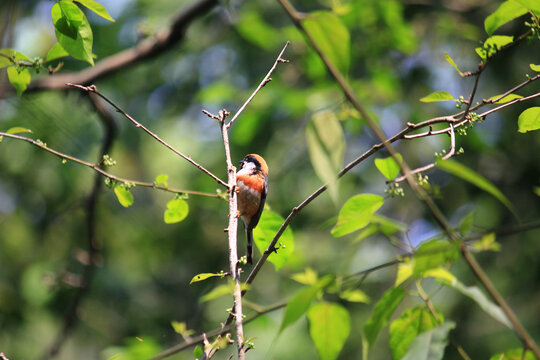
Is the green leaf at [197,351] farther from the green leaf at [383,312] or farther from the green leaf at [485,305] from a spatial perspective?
the green leaf at [485,305]

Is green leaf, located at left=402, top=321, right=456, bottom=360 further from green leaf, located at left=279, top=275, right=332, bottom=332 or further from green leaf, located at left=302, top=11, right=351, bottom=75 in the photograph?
green leaf, located at left=302, top=11, right=351, bottom=75

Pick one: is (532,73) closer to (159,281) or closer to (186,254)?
(186,254)

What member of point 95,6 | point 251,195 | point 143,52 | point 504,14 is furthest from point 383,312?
point 143,52

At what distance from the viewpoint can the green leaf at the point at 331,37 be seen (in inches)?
38.7

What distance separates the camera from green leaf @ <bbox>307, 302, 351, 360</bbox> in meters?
1.14

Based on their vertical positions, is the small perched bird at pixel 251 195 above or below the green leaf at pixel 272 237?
below

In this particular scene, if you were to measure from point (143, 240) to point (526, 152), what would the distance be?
18.1 ft

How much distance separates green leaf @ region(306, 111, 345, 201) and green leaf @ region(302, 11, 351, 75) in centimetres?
14

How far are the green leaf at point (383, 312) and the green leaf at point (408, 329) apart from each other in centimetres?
15

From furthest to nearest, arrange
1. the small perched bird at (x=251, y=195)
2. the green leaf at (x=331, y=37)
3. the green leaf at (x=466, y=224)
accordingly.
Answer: the small perched bird at (x=251, y=195), the green leaf at (x=466, y=224), the green leaf at (x=331, y=37)

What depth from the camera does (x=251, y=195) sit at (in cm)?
405

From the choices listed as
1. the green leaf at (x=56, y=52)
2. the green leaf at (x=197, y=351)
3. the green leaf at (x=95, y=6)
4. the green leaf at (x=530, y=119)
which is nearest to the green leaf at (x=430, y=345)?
the green leaf at (x=197, y=351)

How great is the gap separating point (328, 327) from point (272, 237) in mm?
769

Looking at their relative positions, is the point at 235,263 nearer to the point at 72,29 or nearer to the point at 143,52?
the point at 72,29
